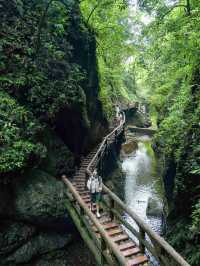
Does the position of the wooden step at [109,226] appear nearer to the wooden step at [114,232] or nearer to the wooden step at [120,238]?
the wooden step at [114,232]

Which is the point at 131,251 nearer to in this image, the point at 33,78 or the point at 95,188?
the point at 95,188

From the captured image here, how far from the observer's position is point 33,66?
40.8 ft

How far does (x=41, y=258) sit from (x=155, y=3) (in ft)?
45.4

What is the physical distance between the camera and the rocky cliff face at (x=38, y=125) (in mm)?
10211

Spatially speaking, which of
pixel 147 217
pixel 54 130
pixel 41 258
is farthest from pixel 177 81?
pixel 41 258

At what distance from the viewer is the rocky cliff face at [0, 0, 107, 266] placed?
1021cm

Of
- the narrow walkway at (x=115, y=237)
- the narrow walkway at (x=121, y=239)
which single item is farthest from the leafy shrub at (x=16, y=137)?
the narrow walkway at (x=121, y=239)

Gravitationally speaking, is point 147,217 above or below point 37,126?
below

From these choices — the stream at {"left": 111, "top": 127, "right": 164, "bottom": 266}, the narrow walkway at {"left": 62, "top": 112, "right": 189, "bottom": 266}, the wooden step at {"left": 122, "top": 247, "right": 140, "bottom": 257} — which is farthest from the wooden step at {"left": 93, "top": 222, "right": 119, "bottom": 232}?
the stream at {"left": 111, "top": 127, "right": 164, "bottom": 266}

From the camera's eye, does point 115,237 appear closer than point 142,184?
Yes

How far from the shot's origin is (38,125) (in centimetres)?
1130

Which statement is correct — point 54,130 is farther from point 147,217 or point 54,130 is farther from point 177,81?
point 177,81

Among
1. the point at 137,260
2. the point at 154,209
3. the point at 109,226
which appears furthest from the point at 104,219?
the point at 154,209

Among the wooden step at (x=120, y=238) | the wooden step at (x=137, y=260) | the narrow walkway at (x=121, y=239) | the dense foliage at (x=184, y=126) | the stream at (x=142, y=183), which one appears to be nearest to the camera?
the wooden step at (x=137, y=260)
